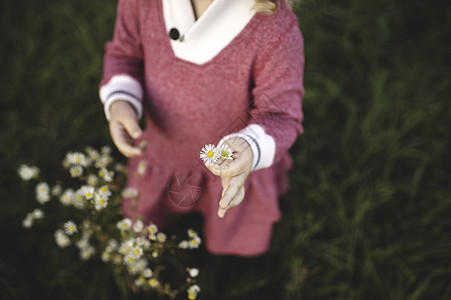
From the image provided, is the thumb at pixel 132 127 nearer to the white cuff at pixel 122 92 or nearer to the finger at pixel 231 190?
the white cuff at pixel 122 92

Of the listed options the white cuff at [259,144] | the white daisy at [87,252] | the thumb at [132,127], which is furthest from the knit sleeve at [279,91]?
the white daisy at [87,252]

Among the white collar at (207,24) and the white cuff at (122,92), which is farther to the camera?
the white cuff at (122,92)

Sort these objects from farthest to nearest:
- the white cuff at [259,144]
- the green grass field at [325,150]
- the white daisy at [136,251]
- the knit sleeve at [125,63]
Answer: the green grass field at [325,150] < the knit sleeve at [125,63] < the white daisy at [136,251] < the white cuff at [259,144]

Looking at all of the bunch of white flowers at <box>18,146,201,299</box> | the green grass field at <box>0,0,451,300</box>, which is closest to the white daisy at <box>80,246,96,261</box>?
the bunch of white flowers at <box>18,146,201,299</box>

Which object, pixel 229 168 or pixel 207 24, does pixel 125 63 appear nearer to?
pixel 207 24

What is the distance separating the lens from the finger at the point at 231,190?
1.86 feet

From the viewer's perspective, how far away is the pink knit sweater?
74cm

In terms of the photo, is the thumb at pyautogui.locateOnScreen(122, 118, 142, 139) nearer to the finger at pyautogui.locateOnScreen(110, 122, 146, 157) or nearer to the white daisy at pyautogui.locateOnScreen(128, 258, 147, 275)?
the finger at pyautogui.locateOnScreen(110, 122, 146, 157)

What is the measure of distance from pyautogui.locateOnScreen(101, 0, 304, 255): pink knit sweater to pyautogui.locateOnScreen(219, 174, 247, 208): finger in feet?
0.29

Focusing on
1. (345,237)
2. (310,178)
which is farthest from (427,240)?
(310,178)

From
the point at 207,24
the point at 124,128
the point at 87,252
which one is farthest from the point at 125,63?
the point at 87,252

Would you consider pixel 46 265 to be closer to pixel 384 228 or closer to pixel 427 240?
pixel 384 228

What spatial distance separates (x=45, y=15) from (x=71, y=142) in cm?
88

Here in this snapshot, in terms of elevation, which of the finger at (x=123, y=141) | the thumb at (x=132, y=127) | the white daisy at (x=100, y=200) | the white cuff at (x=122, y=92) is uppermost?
the white cuff at (x=122, y=92)
